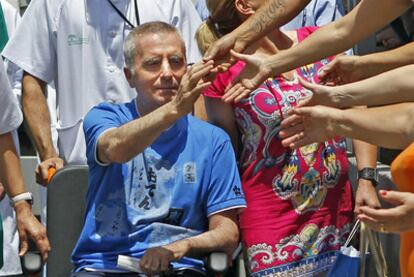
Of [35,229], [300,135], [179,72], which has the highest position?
[179,72]

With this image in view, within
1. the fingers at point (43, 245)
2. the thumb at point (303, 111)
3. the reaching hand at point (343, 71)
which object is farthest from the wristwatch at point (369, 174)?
the fingers at point (43, 245)

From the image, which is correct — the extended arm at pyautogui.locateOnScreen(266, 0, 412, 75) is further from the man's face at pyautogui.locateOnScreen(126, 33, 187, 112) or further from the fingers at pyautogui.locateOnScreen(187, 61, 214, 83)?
the man's face at pyautogui.locateOnScreen(126, 33, 187, 112)

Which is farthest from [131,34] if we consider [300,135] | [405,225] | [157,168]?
[405,225]

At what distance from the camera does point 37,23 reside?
222 inches

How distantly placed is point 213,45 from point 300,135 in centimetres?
89

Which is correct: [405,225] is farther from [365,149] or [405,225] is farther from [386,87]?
[365,149]

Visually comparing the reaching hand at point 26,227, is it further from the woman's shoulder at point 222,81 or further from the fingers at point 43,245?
the woman's shoulder at point 222,81

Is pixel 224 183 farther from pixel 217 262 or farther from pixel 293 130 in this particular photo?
pixel 293 130

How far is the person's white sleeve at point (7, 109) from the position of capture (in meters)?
4.84

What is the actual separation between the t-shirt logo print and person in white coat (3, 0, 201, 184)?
2.74 ft

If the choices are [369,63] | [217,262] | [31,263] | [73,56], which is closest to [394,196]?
[369,63]

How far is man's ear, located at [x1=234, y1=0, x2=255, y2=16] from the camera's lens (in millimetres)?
5031

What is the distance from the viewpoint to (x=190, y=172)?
4.79 m

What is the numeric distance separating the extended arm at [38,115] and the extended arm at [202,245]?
3.49ft
